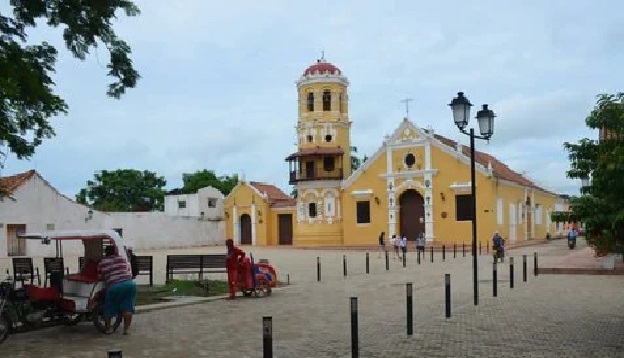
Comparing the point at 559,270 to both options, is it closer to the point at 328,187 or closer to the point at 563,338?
the point at 563,338

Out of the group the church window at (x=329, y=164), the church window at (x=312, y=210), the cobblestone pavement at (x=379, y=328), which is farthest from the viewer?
the church window at (x=312, y=210)

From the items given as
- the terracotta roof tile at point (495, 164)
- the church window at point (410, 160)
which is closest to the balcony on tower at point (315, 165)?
the church window at point (410, 160)

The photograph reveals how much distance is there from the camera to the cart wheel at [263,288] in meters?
16.1

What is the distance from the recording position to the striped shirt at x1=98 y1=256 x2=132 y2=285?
35.6 feet

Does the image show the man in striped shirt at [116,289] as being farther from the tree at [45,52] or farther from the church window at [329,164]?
the church window at [329,164]

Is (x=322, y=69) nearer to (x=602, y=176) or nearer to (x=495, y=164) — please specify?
(x=495, y=164)

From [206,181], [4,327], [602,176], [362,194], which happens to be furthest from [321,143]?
[602,176]

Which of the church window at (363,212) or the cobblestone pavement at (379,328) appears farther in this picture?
the church window at (363,212)

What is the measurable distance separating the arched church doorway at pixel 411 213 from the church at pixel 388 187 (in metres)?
0.07

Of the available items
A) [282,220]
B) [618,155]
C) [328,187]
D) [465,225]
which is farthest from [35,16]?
[282,220]

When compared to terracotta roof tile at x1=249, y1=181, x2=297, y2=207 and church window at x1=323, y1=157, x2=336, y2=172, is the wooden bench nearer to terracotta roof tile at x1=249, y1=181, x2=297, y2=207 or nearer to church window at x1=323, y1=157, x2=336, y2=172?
church window at x1=323, y1=157, x2=336, y2=172

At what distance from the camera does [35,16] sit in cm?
1064

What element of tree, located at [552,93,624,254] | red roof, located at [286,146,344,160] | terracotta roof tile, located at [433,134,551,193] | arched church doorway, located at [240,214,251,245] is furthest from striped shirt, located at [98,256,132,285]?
arched church doorway, located at [240,214,251,245]

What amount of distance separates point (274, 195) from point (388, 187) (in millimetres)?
13765
